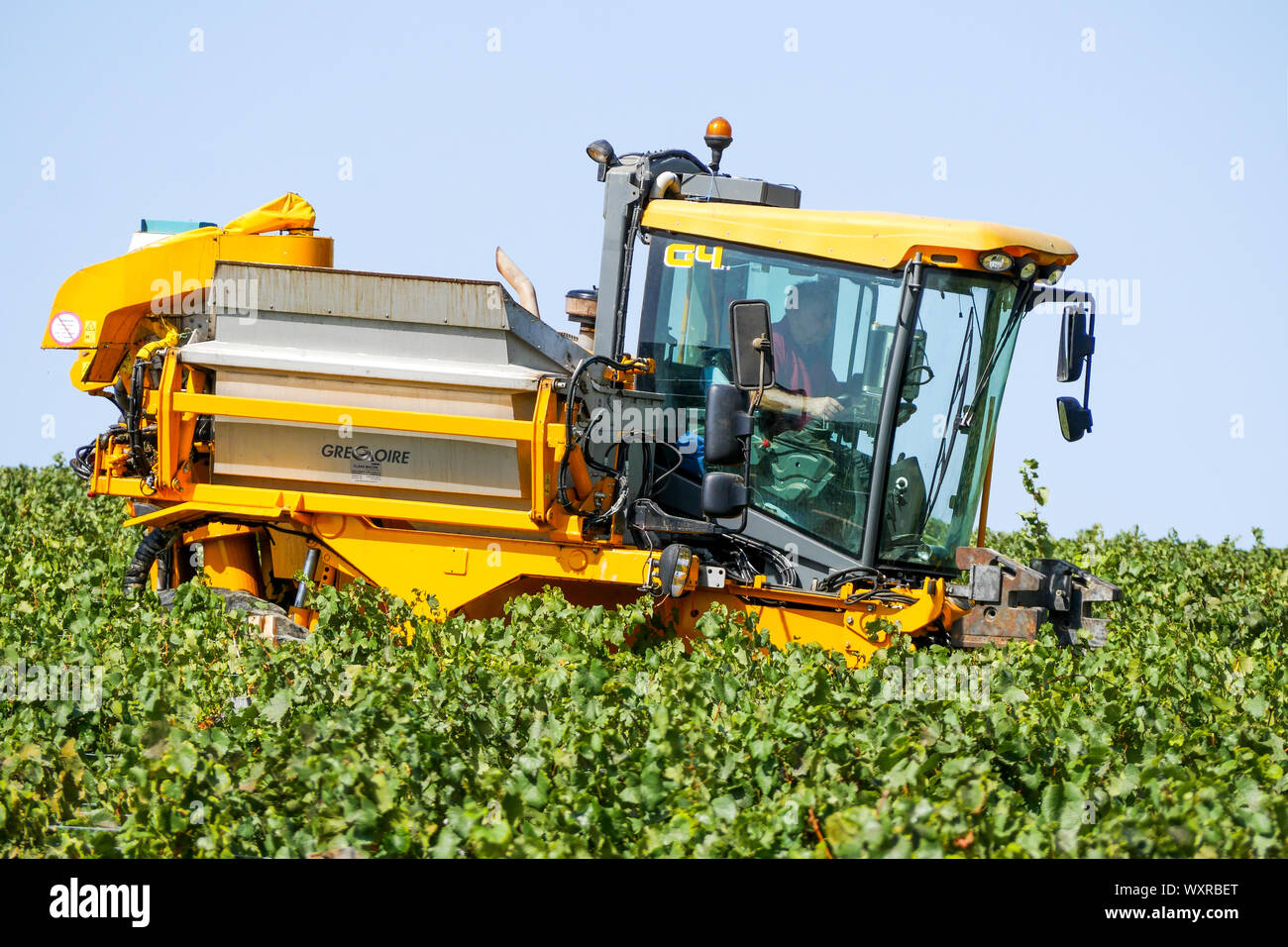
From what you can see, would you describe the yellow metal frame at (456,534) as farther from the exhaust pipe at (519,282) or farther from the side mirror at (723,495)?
the exhaust pipe at (519,282)

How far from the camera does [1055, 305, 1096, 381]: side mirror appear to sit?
7289mm

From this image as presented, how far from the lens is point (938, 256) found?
6.94 metres

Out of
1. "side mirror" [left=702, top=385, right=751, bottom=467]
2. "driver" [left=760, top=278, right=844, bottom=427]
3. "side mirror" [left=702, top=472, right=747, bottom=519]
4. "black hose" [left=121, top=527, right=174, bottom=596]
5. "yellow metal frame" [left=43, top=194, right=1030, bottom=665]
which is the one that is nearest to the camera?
"side mirror" [left=702, top=385, right=751, bottom=467]

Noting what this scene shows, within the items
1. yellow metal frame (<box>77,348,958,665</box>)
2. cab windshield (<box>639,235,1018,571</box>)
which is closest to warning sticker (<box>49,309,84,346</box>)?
yellow metal frame (<box>77,348,958,665</box>)

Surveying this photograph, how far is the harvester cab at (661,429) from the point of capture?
702 cm

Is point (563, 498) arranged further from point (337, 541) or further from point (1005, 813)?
point (1005, 813)

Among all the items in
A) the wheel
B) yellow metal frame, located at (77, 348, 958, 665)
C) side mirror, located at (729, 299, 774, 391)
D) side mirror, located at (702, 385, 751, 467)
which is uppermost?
side mirror, located at (729, 299, 774, 391)

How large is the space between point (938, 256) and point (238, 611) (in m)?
3.83

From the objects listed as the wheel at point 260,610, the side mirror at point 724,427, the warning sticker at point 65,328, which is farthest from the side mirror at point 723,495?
the warning sticker at point 65,328

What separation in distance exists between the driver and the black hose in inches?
139

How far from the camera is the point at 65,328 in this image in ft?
27.2

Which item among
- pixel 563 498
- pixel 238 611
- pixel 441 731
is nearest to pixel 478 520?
pixel 563 498

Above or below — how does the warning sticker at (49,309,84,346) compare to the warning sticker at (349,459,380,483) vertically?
above

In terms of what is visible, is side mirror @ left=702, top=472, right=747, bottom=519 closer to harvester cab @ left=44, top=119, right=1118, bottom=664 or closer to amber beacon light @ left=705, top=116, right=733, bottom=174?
harvester cab @ left=44, top=119, right=1118, bottom=664
